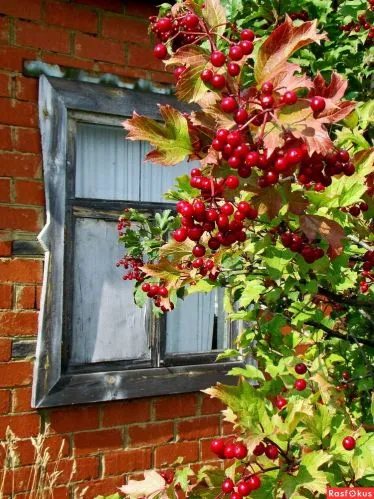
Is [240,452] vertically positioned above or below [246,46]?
below

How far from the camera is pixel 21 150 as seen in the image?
11.0 feet

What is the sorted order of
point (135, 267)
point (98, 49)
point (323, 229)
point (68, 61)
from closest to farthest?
point (323, 229) < point (135, 267) < point (68, 61) < point (98, 49)

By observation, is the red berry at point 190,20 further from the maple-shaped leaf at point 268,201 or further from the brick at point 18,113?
the brick at point 18,113

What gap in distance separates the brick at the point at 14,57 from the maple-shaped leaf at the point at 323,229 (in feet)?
7.94

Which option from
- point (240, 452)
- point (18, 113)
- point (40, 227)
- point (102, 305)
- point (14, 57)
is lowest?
point (240, 452)

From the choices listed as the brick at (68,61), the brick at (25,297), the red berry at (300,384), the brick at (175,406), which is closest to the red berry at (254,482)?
the red berry at (300,384)

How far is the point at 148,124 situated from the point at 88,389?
93.8 inches

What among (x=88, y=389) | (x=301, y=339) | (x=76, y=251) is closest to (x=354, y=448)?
(x=301, y=339)

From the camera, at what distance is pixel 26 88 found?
3.37 m

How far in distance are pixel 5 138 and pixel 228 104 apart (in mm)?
2344

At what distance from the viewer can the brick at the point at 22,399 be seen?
3297 millimetres

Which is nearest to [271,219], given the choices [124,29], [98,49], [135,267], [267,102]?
[267,102]

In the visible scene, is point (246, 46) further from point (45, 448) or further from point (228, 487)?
point (45, 448)

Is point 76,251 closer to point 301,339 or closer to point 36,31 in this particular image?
point 36,31
